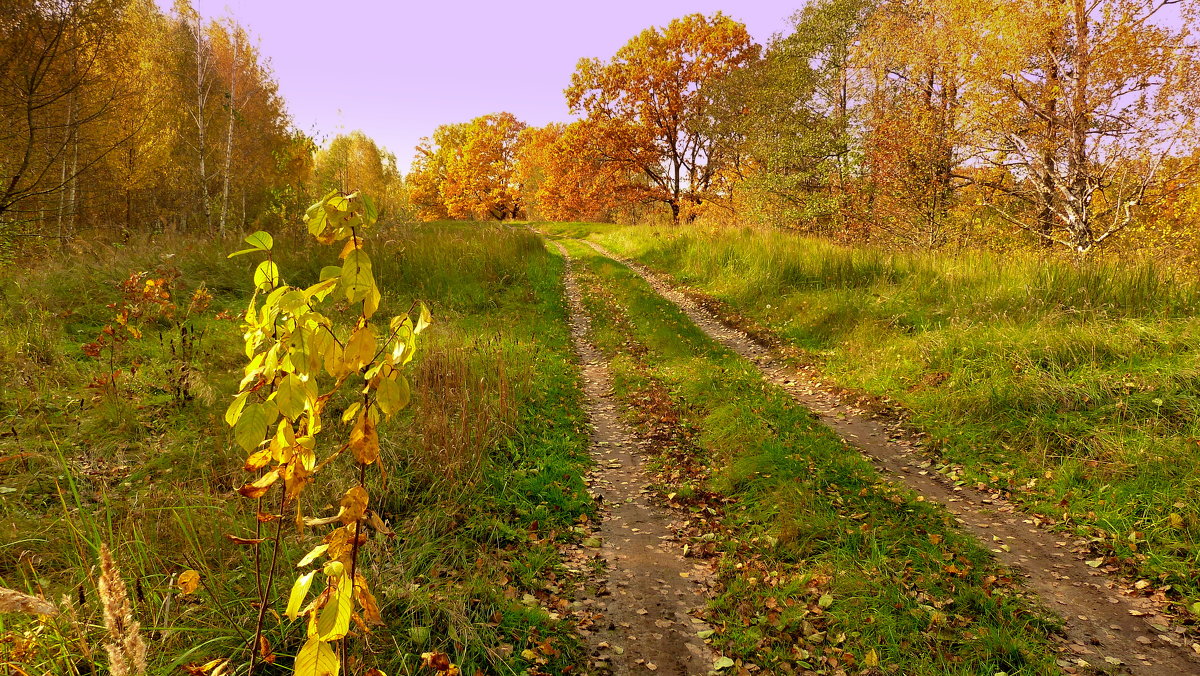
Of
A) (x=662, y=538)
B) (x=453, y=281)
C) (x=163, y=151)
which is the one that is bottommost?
(x=662, y=538)

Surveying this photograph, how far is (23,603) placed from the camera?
1127 millimetres

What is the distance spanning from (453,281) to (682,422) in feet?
22.5

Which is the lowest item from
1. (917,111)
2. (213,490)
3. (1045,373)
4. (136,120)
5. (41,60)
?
(213,490)

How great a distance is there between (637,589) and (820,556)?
56.0 inches

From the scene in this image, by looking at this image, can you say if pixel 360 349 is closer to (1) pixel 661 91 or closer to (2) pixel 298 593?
(2) pixel 298 593

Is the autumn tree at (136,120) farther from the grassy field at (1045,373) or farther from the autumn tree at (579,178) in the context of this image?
the grassy field at (1045,373)

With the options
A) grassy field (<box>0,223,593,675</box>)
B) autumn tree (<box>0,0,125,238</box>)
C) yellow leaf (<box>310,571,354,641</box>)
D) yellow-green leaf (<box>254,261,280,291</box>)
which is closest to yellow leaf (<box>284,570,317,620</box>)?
yellow leaf (<box>310,571,354,641</box>)

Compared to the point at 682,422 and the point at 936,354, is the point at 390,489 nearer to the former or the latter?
the point at 682,422

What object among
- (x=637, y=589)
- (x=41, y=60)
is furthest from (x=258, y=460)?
(x=41, y=60)

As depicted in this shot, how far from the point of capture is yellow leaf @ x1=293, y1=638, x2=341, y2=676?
1.16m

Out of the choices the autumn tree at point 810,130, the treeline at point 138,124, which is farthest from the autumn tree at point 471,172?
the autumn tree at point 810,130

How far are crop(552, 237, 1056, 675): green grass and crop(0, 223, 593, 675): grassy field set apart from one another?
1.15m

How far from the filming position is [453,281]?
11.1 metres

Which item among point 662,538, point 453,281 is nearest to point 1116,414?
point 662,538
